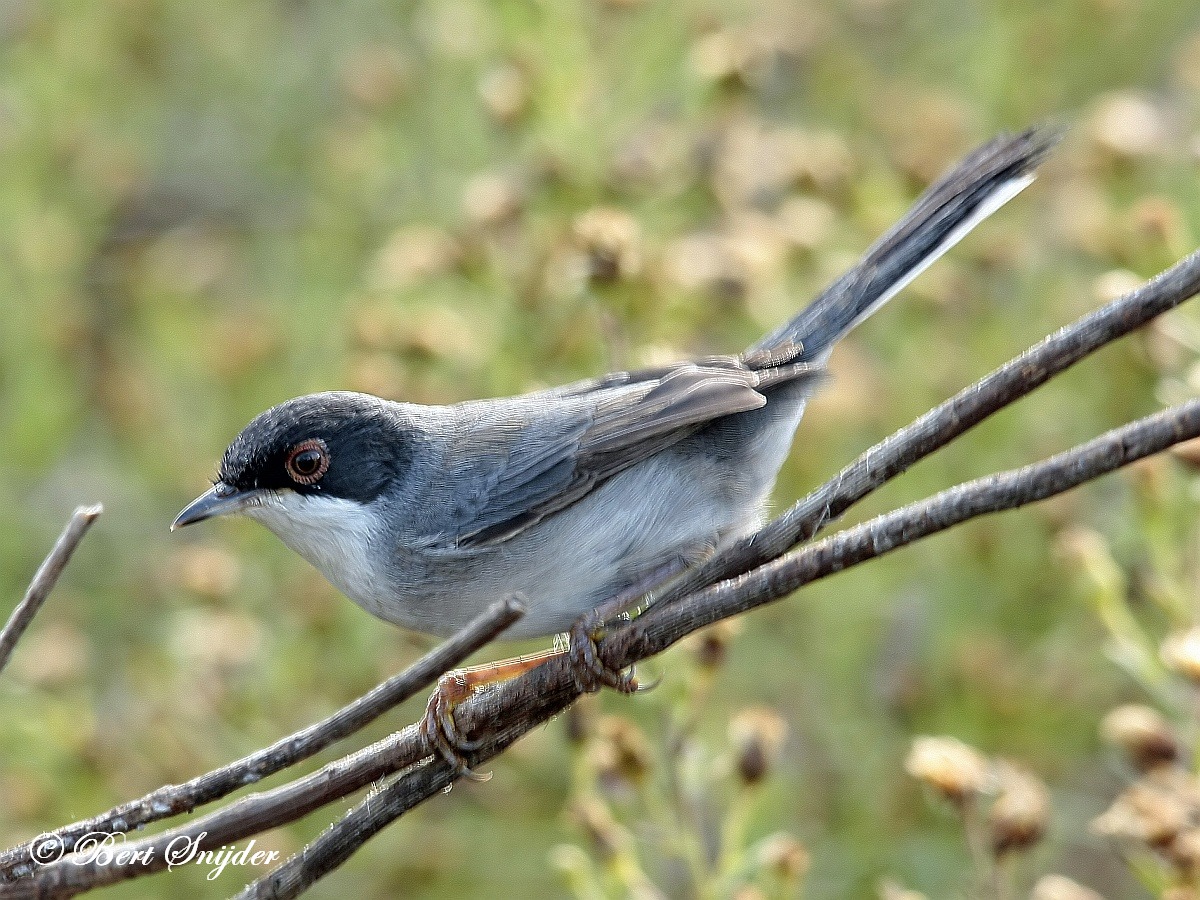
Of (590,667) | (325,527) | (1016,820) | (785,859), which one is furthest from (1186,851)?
(325,527)

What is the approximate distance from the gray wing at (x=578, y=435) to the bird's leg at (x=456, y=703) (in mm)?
282

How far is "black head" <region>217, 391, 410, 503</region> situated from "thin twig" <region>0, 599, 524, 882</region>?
1067mm

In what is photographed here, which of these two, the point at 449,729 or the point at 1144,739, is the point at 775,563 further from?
the point at 1144,739

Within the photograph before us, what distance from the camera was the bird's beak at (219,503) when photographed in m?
3.00

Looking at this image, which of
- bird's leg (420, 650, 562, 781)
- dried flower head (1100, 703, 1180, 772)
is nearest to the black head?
bird's leg (420, 650, 562, 781)

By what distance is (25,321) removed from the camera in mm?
4738

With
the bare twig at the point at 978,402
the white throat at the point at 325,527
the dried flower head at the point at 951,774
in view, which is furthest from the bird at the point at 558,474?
the bare twig at the point at 978,402

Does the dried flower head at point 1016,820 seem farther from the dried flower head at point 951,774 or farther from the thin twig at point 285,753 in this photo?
the thin twig at point 285,753

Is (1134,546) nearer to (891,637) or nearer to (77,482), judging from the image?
(891,637)

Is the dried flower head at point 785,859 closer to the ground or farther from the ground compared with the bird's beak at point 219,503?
closer to the ground

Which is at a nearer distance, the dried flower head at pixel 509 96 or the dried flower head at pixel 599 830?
the dried flower head at pixel 599 830

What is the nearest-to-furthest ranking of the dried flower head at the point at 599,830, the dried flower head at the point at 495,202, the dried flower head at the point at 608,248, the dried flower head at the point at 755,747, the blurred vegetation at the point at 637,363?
the dried flower head at the point at 599,830 < the dried flower head at the point at 755,747 < the dried flower head at the point at 608,248 < the blurred vegetation at the point at 637,363 < the dried flower head at the point at 495,202

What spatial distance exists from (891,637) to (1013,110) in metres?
1.83

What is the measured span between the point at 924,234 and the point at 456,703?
1510 mm
